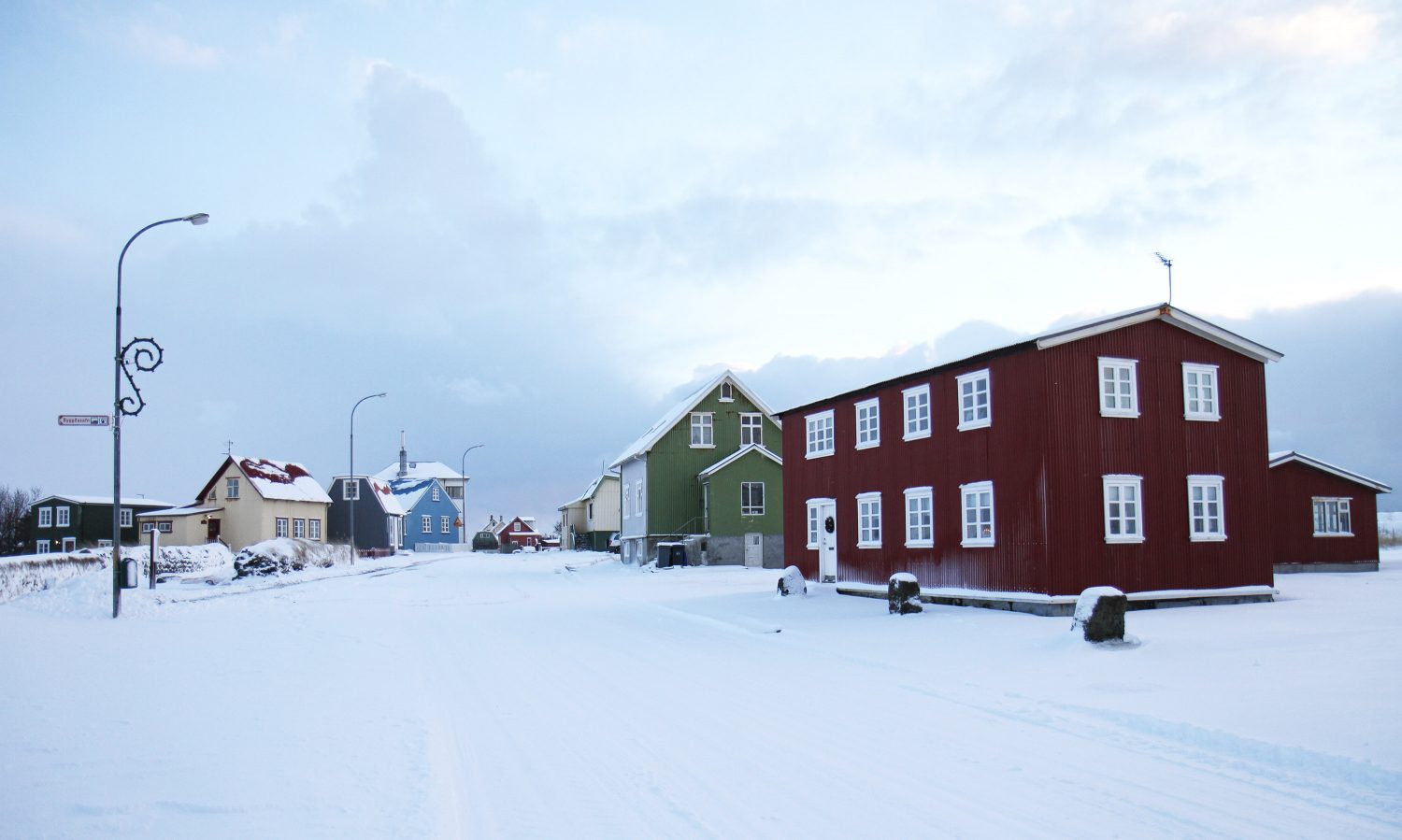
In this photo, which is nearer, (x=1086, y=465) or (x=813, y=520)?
(x=1086, y=465)

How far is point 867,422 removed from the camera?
1127 inches

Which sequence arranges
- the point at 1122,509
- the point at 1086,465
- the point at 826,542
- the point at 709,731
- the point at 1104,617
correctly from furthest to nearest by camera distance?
1. the point at 826,542
2. the point at 1122,509
3. the point at 1086,465
4. the point at 1104,617
5. the point at 709,731

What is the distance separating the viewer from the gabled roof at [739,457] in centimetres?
4797

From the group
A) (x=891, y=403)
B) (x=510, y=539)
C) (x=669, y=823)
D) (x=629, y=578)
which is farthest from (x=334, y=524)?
(x=669, y=823)

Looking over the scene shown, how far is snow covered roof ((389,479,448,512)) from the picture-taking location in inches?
4149

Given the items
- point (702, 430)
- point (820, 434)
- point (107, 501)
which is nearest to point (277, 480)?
point (107, 501)

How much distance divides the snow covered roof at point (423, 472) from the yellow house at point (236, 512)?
5054cm

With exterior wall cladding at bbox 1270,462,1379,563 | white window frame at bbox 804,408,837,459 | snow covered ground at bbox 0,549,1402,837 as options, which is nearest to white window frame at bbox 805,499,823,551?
white window frame at bbox 804,408,837,459

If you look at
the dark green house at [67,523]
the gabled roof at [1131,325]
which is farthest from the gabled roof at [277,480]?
the gabled roof at [1131,325]

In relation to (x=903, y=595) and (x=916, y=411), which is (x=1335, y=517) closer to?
(x=916, y=411)

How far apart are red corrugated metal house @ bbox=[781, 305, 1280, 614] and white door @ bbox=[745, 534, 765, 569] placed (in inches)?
861

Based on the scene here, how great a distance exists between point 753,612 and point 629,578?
59.2 ft

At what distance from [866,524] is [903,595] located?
672cm

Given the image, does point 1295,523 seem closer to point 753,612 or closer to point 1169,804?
point 753,612
